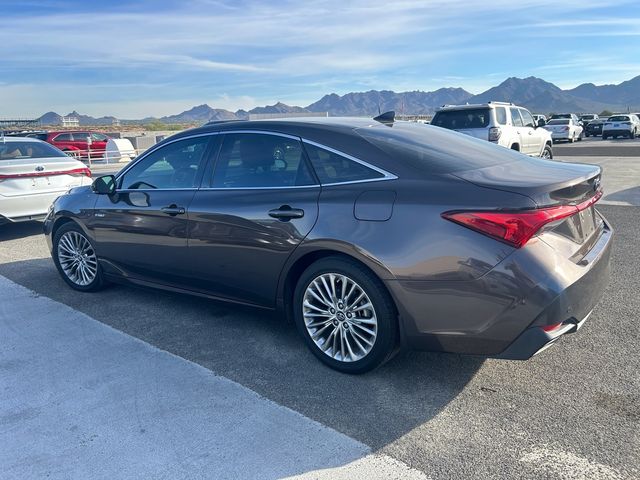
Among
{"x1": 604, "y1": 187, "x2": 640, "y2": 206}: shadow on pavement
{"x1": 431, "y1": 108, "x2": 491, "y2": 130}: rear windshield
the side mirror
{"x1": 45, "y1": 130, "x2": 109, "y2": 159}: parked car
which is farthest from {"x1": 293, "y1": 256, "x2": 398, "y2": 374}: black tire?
{"x1": 45, "y1": 130, "x2": 109, "y2": 159}: parked car

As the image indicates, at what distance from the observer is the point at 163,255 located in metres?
4.65

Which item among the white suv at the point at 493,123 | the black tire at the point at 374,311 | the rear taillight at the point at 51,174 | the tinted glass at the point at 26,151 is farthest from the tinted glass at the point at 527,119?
the black tire at the point at 374,311

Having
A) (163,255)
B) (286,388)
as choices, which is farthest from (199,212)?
(286,388)

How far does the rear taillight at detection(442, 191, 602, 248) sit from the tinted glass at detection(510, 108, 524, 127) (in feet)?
39.4

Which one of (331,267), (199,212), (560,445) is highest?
(199,212)

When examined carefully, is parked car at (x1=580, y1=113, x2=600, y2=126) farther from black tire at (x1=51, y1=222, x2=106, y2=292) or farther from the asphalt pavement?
black tire at (x1=51, y1=222, x2=106, y2=292)

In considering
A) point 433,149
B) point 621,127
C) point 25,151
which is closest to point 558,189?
point 433,149

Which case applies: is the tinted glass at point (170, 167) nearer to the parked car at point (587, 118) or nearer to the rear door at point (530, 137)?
the rear door at point (530, 137)

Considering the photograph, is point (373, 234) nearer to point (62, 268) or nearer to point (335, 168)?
point (335, 168)

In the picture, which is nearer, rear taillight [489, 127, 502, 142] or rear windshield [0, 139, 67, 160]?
rear windshield [0, 139, 67, 160]

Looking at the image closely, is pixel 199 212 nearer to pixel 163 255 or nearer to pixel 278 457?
pixel 163 255

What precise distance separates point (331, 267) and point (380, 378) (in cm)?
77

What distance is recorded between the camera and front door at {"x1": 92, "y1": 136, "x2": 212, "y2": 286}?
14.8ft

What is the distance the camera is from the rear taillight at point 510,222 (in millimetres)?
2980
